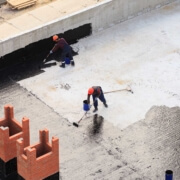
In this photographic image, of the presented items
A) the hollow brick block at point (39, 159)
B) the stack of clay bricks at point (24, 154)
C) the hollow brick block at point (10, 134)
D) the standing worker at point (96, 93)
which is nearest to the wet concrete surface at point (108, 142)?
the standing worker at point (96, 93)

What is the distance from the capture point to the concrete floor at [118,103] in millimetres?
27047

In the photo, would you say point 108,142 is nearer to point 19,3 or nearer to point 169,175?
point 169,175

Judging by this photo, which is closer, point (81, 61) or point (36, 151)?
point (36, 151)

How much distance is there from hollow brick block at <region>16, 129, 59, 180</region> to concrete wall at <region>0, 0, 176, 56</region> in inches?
266

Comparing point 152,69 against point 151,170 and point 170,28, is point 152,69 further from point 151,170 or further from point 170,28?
point 151,170

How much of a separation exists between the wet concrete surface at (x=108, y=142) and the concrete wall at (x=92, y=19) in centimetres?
221

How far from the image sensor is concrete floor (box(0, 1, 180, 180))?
27.0 metres

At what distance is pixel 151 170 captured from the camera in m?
26.7

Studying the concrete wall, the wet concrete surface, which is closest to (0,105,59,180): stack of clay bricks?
the wet concrete surface

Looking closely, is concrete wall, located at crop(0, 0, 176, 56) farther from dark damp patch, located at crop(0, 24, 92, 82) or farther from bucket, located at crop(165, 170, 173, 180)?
bucket, located at crop(165, 170, 173, 180)

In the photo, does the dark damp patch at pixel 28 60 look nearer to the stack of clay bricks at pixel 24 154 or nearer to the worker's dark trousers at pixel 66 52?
the worker's dark trousers at pixel 66 52

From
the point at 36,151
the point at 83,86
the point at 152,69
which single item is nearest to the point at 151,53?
the point at 152,69

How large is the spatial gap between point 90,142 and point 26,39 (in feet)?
19.1

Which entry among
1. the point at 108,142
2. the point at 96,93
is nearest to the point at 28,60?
the point at 96,93
